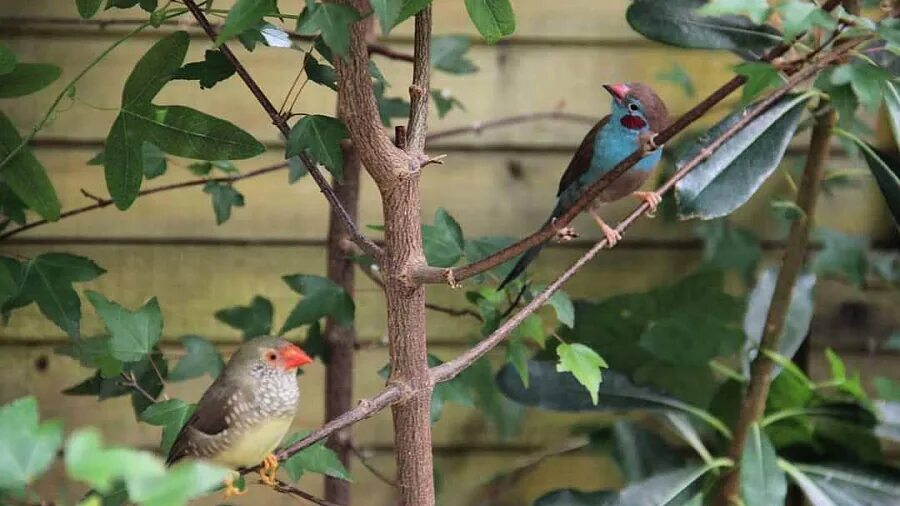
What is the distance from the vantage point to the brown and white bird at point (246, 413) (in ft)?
3.10

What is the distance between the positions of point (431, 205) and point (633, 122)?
54 cm

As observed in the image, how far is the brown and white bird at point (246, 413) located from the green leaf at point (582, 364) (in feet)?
0.89

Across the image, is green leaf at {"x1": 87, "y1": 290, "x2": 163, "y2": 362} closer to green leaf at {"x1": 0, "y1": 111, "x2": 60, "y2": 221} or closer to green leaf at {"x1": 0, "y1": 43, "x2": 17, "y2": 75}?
green leaf at {"x1": 0, "y1": 111, "x2": 60, "y2": 221}

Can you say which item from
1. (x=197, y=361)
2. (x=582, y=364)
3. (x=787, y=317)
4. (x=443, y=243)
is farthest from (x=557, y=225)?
(x=787, y=317)

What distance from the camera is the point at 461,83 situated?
1.49 metres

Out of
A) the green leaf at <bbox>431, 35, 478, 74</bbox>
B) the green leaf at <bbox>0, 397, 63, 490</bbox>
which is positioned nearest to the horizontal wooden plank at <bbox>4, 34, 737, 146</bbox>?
the green leaf at <bbox>431, 35, 478, 74</bbox>

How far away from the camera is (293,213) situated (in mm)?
1473

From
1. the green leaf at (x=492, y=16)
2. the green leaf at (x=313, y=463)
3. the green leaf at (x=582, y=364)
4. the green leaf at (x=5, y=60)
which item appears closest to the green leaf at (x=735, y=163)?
the green leaf at (x=582, y=364)

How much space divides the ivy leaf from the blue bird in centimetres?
39

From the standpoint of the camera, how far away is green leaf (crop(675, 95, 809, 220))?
1.06 m

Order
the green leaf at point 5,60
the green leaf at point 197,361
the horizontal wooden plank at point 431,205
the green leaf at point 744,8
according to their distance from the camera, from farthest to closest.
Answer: the horizontal wooden plank at point 431,205, the green leaf at point 197,361, the green leaf at point 5,60, the green leaf at point 744,8

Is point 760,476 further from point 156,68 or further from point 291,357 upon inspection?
point 156,68

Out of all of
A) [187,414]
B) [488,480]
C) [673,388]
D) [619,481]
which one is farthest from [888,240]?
[187,414]

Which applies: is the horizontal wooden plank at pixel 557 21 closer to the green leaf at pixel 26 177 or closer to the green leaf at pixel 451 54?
the green leaf at pixel 451 54
